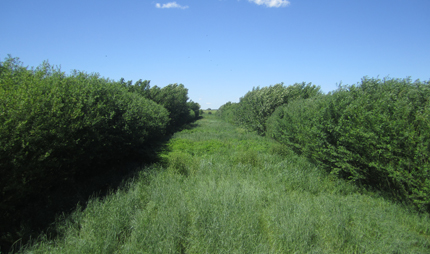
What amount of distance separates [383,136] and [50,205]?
917 cm

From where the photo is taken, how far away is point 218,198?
17.6ft

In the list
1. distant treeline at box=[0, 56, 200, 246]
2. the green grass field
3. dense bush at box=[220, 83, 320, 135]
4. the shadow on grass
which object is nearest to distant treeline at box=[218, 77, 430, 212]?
the green grass field

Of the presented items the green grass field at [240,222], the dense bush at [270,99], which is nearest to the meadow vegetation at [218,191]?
the green grass field at [240,222]

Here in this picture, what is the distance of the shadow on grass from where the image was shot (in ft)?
14.0

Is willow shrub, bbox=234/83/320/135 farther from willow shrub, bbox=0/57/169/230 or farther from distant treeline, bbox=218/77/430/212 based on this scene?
willow shrub, bbox=0/57/169/230

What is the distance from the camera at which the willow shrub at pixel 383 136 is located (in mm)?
4824

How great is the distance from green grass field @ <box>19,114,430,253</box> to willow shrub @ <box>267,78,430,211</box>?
0.64 meters

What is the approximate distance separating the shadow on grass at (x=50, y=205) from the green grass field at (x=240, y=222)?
1.27 feet

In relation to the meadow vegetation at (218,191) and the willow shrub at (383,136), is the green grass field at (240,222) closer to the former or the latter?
the meadow vegetation at (218,191)

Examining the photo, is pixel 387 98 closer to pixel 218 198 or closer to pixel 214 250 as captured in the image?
pixel 218 198

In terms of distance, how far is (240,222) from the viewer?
438 centimetres

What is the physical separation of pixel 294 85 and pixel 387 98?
18145 millimetres

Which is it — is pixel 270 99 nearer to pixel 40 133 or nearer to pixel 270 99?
pixel 270 99

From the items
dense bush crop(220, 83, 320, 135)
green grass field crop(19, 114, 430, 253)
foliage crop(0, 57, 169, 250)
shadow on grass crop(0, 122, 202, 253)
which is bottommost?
shadow on grass crop(0, 122, 202, 253)
